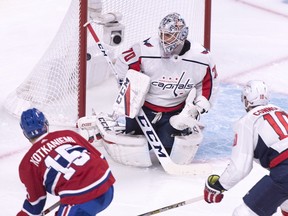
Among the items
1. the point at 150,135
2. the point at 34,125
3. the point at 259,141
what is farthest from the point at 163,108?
the point at 34,125

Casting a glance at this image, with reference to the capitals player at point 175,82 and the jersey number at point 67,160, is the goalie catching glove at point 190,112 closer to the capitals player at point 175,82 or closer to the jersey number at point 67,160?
the capitals player at point 175,82

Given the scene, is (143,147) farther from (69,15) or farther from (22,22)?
(22,22)

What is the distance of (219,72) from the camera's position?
5918mm

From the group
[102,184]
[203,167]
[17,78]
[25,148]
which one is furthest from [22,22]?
[102,184]

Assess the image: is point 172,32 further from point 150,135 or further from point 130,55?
point 150,135

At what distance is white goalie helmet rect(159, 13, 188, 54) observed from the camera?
4383mm

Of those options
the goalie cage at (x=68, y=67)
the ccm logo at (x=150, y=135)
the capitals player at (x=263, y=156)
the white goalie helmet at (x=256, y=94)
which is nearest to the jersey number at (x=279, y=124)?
the capitals player at (x=263, y=156)

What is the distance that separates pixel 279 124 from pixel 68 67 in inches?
72.5

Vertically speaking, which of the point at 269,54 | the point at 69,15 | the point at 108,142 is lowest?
the point at 269,54

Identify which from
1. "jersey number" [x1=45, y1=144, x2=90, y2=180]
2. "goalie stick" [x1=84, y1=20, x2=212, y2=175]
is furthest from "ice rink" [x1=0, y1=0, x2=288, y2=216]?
"jersey number" [x1=45, y1=144, x2=90, y2=180]

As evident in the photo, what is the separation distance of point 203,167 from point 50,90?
3.53 feet

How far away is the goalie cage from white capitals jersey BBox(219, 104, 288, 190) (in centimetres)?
159

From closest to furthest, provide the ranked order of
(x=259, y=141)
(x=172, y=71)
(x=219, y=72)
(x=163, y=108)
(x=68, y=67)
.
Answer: (x=259, y=141) < (x=172, y=71) < (x=163, y=108) < (x=68, y=67) < (x=219, y=72)

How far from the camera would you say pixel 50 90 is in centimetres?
518
